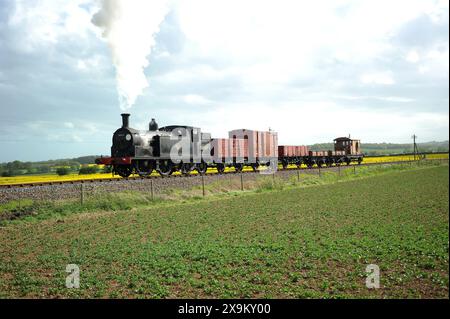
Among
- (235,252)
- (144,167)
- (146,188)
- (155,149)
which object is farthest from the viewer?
(155,149)

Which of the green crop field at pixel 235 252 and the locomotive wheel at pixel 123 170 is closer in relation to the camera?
the green crop field at pixel 235 252

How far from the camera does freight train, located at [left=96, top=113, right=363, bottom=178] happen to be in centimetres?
2799

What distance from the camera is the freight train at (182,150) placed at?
27991 mm

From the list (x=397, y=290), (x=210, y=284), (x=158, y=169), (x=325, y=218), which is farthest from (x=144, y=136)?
(x=397, y=290)

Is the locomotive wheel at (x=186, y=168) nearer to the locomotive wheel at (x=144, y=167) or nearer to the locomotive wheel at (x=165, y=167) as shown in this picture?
the locomotive wheel at (x=165, y=167)

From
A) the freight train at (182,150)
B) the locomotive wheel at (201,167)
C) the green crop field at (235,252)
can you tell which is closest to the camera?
the green crop field at (235,252)

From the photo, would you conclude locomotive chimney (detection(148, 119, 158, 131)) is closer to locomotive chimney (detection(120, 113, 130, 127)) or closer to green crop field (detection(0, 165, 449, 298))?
locomotive chimney (detection(120, 113, 130, 127))

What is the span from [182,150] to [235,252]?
2153 centimetres

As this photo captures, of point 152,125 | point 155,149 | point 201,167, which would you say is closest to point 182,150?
point 155,149

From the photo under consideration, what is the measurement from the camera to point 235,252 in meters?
11.0

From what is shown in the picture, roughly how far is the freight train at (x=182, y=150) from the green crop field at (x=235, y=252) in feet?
31.6

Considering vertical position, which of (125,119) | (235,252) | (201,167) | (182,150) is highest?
(125,119)

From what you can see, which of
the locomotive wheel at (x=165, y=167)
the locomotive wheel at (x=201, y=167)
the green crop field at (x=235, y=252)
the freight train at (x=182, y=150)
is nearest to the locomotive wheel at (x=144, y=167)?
the freight train at (x=182, y=150)

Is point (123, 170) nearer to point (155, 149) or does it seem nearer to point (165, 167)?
point (155, 149)
